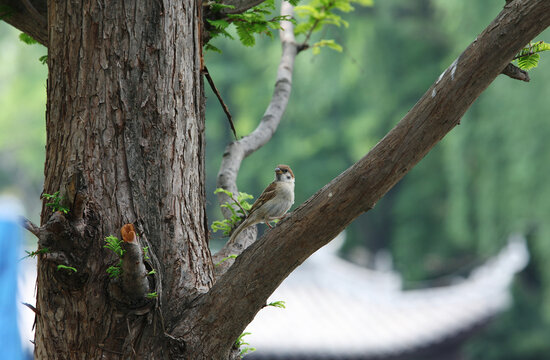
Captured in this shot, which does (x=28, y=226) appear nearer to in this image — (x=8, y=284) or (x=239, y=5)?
(x=239, y=5)

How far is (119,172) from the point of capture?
5.59 feet

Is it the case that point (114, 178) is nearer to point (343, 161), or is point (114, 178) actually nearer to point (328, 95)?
point (328, 95)

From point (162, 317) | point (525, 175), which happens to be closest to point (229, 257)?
point (162, 317)

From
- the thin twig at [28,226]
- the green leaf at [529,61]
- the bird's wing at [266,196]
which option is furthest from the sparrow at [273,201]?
the green leaf at [529,61]

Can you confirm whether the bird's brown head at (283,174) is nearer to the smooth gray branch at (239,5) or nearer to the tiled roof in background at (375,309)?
the smooth gray branch at (239,5)

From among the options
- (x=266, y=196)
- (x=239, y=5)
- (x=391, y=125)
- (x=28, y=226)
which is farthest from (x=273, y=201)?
(x=391, y=125)

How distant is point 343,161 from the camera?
16.0 m

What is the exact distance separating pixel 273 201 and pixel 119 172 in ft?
3.62

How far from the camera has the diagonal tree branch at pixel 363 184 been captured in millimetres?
1435

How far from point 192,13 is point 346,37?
1206 centimetres

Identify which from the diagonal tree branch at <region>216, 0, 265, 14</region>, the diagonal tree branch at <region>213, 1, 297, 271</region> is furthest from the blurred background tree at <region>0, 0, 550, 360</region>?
the diagonal tree branch at <region>216, 0, 265, 14</region>

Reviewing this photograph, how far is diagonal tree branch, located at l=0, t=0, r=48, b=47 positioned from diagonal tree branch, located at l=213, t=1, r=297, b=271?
0.78 m

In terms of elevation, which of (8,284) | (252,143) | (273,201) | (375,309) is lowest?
(8,284)

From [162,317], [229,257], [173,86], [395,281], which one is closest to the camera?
A: [162,317]
